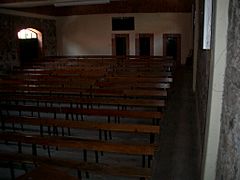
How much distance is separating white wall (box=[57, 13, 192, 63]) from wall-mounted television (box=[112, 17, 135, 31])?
0.49ft

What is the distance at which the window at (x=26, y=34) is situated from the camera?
1091 centimetres

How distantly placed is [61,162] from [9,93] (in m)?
3.45

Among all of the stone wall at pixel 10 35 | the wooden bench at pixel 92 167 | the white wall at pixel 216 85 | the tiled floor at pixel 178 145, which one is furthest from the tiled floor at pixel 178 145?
the stone wall at pixel 10 35

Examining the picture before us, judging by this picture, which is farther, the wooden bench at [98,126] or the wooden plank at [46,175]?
the wooden bench at [98,126]

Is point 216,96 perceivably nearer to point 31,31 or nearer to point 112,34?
point 31,31

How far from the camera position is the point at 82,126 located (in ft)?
12.0

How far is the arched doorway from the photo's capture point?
10789 millimetres

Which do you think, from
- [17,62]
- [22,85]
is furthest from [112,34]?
[22,85]

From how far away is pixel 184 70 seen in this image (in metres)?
11.9

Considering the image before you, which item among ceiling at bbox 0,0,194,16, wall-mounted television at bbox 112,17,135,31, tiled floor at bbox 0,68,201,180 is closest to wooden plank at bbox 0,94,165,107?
tiled floor at bbox 0,68,201,180

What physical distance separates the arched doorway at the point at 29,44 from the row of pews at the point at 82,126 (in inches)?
99.9

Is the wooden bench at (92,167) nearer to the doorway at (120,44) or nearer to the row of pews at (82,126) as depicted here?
the row of pews at (82,126)

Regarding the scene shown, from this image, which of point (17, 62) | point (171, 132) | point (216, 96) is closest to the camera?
point (216, 96)

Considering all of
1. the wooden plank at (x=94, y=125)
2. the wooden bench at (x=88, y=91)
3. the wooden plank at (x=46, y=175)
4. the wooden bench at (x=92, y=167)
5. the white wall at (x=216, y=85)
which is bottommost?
the wooden bench at (x=92, y=167)
